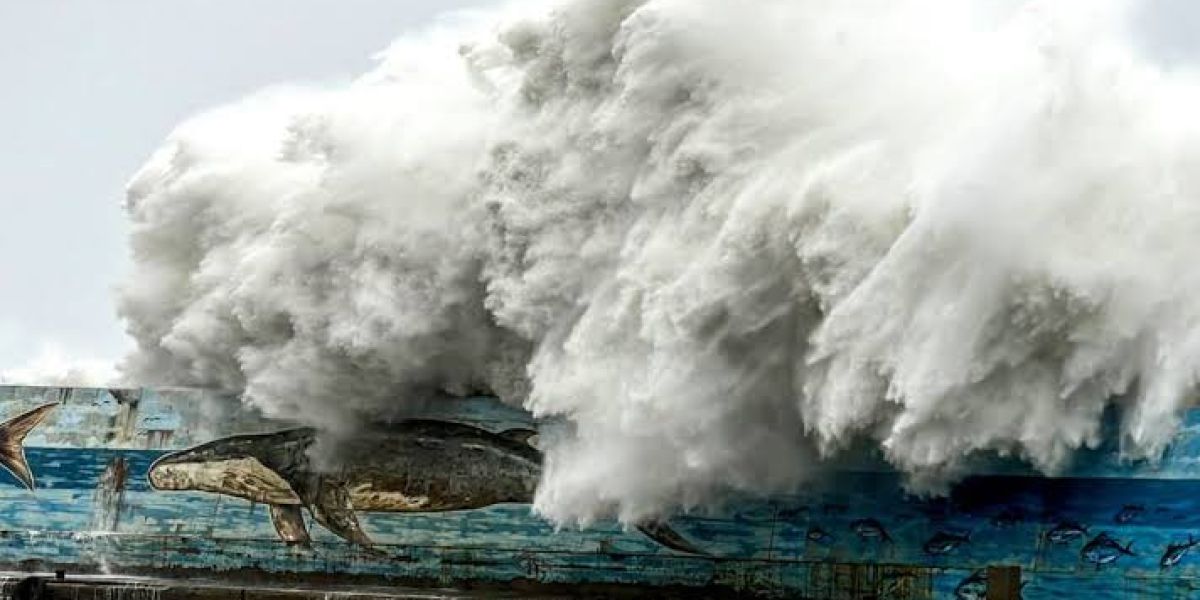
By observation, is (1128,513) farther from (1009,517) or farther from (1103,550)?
(1009,517)

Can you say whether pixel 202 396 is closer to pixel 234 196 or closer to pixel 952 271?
pixel 234 196

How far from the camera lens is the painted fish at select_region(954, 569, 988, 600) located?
1598 centimetres

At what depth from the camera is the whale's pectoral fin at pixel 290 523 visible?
19.6 m

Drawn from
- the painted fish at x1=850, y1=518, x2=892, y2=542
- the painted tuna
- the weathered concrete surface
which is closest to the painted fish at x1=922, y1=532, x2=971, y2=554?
the painted fish at x1=850, y1=518, x2=892, y2=542

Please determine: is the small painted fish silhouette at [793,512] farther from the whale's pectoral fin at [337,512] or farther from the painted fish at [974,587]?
the whale's pectoral fin at [337,512]

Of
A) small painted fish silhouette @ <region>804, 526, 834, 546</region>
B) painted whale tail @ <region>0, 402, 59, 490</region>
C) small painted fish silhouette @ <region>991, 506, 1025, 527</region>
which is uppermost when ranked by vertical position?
painted whale tail @ <region>0, 402, 59, 490</region>

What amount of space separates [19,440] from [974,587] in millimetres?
11559

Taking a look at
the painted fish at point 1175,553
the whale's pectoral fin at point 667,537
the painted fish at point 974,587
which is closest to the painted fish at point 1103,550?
the painted fish at point 1175,553

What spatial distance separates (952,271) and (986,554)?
3148 millimetres

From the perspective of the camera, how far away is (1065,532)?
15.6 meters

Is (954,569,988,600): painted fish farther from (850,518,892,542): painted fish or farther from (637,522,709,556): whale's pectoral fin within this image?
(637,522,709,556): whale's pectoral fin

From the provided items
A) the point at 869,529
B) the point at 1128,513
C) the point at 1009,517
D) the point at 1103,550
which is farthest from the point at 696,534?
the point at 1128,513

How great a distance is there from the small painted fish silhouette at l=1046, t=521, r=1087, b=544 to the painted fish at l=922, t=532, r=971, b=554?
77cm

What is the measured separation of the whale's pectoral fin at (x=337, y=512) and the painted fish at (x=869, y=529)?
18.9 ft
